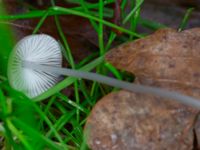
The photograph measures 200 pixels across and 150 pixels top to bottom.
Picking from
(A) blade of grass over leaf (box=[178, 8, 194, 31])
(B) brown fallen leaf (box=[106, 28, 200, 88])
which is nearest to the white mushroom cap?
(B) brown fallen leaf (box=[106, 28, 200, 88])

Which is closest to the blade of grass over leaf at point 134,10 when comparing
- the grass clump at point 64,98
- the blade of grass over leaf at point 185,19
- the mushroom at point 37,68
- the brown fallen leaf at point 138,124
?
the grass clump at point 64,98

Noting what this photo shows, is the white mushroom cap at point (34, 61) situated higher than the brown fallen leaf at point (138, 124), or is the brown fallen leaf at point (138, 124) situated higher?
the white mushroom cap at point (34, 61)

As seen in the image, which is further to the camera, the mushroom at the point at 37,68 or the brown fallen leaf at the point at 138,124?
the mushroom at the point at 37,68

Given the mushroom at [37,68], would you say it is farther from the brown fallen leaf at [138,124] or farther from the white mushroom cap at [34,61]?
the brown fallen leaf at [138,124]

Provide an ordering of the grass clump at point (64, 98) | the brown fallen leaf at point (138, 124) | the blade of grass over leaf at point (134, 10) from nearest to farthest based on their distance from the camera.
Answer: the brown fallen leaf at point (138, 124) < the grass clump at point (64, 98) < the blade of grass over leaf at point (134, 10)

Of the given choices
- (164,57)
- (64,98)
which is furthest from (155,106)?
(64,98)

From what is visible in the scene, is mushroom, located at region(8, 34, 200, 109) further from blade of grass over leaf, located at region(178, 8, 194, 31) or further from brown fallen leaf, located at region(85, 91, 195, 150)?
blade of grass over leaf, located at region(178, 8, 194, 31)

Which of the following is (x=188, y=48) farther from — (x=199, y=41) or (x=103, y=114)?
(x=103, y=114)
